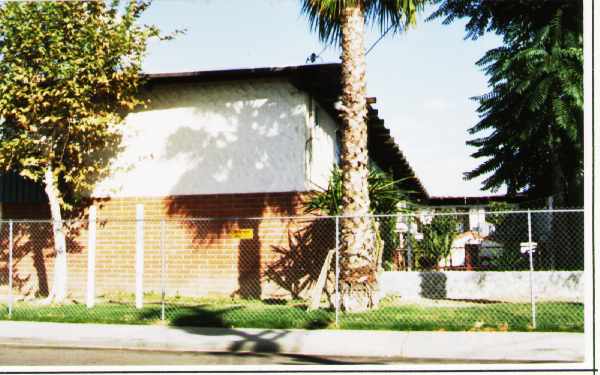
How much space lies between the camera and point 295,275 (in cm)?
1431

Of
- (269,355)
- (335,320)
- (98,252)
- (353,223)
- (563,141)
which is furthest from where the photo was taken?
(98,252)

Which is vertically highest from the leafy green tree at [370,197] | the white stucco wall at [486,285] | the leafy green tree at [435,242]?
the leafy green tree at [370,197]

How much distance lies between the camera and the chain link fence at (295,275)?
1134cm

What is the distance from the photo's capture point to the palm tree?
1162cm

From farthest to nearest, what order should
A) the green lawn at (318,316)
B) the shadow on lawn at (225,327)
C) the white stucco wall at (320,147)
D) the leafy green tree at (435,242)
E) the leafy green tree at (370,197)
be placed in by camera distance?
1. the leafy green tree at (435,242)
2. the white stucco wall at (320,147)
3. the leafy green tree at (370,197)
4. the green lawn at (318,316)
5. the shadow on lawn at (225,327)

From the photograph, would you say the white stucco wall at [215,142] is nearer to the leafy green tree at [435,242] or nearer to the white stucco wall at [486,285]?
the white stucco wall at [486,285]

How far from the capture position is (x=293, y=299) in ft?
46.4

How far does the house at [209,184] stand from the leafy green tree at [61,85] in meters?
0.85

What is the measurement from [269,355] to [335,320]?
2.25 m

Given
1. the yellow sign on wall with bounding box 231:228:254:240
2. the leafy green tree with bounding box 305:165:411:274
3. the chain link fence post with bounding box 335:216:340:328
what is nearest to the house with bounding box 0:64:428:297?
the yellow sign on wall with bounding box 231:228:254:240

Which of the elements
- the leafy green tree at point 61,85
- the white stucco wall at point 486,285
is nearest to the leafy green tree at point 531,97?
the white stucco wall at point 486,285
